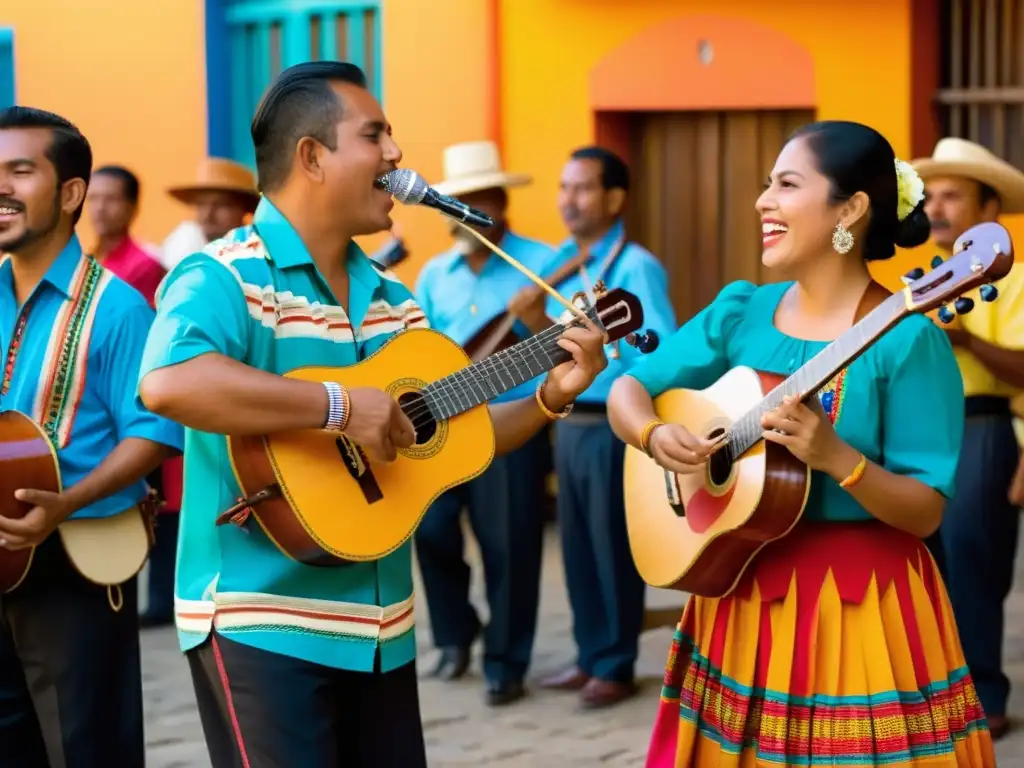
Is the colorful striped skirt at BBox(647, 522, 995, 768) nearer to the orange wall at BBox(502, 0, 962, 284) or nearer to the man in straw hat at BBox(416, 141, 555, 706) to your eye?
the man in straw hat at BBox(416, 141, 555, 706)

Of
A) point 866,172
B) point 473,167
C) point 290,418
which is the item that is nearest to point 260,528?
point 290,418

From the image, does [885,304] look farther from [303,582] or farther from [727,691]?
[303,582]

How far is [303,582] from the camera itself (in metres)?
3.45

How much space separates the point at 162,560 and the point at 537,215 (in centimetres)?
318

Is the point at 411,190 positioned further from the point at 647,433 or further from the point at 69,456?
the point at 69,456

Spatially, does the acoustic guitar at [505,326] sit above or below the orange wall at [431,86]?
below

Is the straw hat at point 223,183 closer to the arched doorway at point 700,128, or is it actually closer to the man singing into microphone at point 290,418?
the arched doorway at point 700,128

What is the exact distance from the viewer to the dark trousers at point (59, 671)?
4.18m

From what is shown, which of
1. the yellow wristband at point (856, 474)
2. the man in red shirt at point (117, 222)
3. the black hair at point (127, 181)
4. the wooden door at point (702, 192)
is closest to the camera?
the yellow wristband at point (856, 474)

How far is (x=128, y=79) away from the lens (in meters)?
11.7

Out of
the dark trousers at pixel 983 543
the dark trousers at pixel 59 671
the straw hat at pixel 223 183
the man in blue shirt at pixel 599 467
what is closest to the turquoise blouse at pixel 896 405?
the dark trousers at pixel 59 671

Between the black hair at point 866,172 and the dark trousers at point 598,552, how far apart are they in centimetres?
285

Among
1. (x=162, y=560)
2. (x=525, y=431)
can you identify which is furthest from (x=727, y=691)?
(x=162, y=560)

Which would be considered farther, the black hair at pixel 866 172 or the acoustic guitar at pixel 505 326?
the acoustic guitar at pixel 505 326
